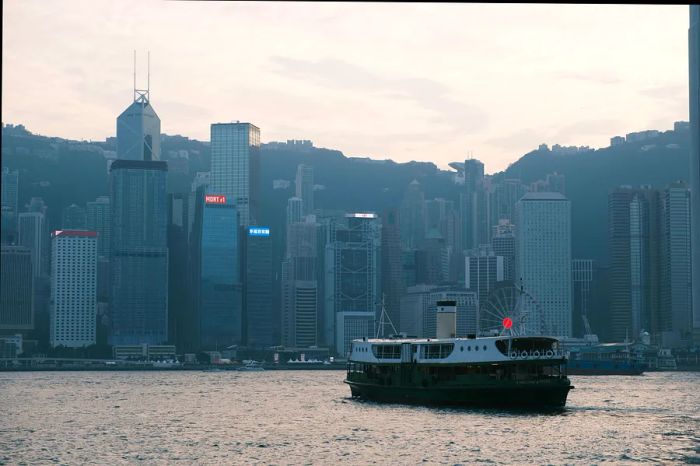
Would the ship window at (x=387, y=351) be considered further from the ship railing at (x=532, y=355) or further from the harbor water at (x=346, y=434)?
the ship railing at (x=532, y=355)

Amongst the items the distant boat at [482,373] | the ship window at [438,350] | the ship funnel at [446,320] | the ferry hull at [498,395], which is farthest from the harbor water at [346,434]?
the ship funnel at [446,320]

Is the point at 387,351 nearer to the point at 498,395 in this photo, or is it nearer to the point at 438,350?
the point at 438,350

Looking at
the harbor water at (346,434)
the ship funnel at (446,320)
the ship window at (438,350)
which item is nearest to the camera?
the harbor water at (346,434)

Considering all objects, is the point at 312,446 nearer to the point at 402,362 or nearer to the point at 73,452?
the point at 73,452

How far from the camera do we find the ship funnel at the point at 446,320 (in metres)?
93.5

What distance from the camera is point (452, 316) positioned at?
94562 mm

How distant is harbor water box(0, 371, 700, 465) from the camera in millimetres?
53969

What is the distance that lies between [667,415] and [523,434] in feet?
86.0

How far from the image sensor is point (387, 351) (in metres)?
91.9

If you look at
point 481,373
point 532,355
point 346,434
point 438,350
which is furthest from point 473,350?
point 346,434

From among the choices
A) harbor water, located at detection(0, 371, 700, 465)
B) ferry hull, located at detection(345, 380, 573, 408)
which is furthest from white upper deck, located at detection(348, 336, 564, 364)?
harbor water, located at detection(0, 371, 700, 465)

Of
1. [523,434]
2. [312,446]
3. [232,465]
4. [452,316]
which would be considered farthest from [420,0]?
[452,316]

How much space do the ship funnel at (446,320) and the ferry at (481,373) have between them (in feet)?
9.98

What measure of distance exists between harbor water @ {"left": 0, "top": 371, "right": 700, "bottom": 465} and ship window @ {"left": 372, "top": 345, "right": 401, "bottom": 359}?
14.5 feet
